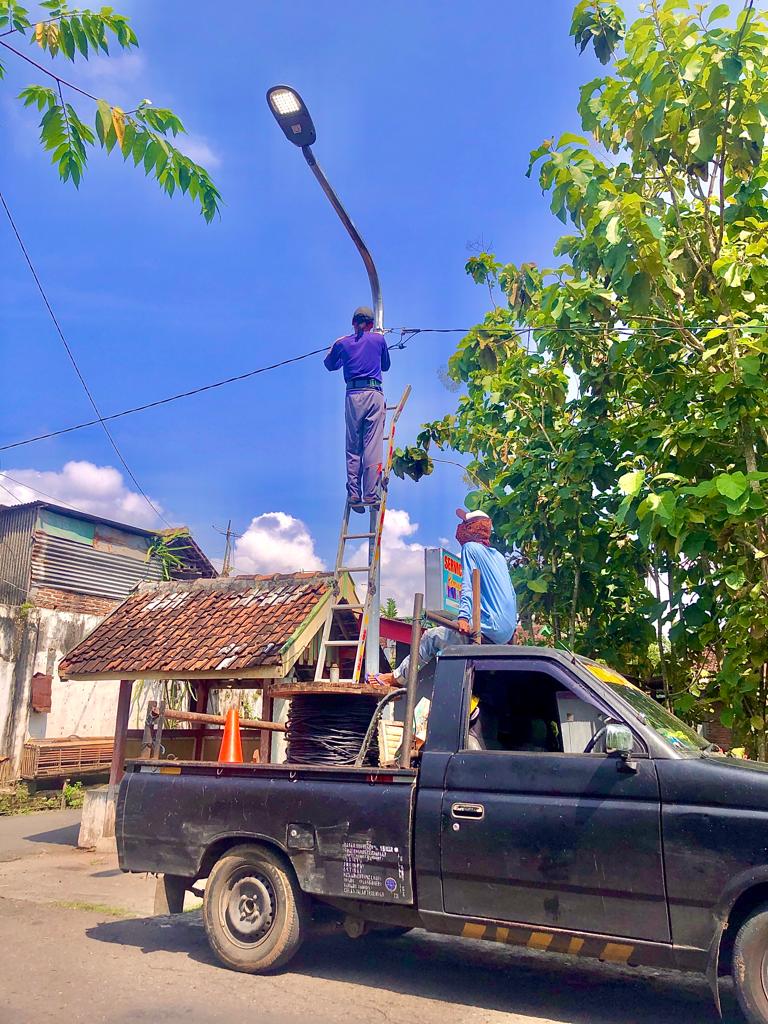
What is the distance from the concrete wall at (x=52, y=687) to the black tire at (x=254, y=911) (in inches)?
526

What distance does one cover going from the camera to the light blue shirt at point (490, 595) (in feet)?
21.6

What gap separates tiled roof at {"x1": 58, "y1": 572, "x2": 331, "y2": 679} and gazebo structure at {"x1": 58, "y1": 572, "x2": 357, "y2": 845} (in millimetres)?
15

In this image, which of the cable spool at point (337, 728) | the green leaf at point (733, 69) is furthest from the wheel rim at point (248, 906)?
the green leaf at point (733, 69)

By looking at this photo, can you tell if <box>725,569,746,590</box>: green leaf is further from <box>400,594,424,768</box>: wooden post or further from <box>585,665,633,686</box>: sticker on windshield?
<box>400,594,424,768</box>: wooden post

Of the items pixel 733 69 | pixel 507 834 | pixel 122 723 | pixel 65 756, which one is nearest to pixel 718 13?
pixel 733 69

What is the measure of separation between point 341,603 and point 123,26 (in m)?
7.72

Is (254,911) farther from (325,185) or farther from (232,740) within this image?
(325,185)

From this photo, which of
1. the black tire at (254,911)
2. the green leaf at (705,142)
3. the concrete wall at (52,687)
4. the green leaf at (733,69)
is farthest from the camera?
the concrete wall at (52,687)

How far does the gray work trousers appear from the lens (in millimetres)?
9227

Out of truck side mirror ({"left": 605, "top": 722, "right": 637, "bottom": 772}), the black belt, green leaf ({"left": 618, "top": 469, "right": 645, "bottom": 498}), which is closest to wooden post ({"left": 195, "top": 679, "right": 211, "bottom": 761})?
the black belt

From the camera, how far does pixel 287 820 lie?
5.17 metres

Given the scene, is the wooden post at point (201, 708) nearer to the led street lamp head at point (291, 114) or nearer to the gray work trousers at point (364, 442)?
the gray work trousers at point (364, 442)

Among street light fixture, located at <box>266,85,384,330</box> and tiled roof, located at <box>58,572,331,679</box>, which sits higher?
street light fixture, located at <box>266,85,384,330</box>

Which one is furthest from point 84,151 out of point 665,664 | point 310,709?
point 665,664
